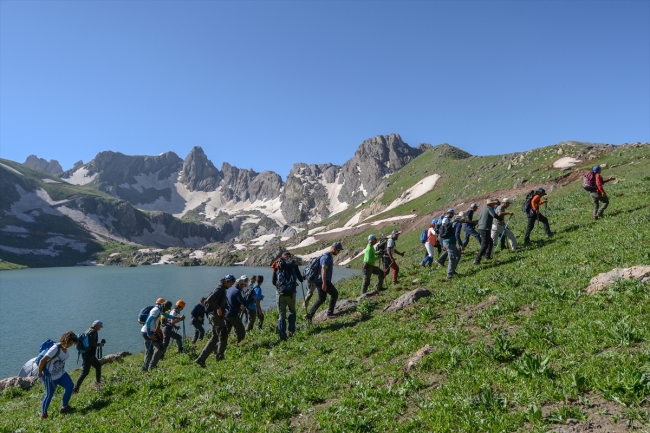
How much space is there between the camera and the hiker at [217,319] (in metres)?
15.5

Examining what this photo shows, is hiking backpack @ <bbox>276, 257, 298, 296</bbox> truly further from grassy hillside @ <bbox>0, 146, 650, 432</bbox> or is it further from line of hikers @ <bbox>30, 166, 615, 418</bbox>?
grassy hillside @ <bbox>0, 146, 650, 432</bbox>

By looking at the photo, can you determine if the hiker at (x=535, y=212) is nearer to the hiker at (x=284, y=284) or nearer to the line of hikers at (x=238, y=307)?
the line of hikers at (x=238, y=307)

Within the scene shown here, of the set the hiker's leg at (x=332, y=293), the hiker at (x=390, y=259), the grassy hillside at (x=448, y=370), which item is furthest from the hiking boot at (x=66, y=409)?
the hiker at (x=390, y=259)

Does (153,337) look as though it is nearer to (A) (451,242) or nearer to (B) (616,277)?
(A) (451,242)

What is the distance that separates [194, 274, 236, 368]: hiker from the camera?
15539 mm

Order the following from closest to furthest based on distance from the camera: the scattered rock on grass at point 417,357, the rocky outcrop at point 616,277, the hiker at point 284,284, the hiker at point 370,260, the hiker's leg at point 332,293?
the scattered rock on grass at point 417,357 < the rocky outcrop at point 616,277 < the hiker at point 284,284 < the hiker's leg at point 332,293 < the hiker at point 370,260

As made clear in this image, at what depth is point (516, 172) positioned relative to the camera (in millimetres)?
73062

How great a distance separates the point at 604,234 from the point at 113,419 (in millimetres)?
22755

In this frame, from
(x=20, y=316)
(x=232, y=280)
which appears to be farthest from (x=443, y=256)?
(x=20, y=316)

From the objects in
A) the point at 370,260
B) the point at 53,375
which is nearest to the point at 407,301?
the point at 370,260

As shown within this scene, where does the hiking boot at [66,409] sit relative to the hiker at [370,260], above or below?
below

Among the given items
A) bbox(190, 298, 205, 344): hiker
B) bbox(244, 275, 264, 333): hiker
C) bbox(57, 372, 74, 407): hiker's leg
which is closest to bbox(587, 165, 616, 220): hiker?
bbox(244, 275, 264, 333): hiker

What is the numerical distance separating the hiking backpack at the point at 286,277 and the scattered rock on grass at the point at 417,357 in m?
→ 7.59

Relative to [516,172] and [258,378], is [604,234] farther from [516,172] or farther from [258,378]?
[516,172]
